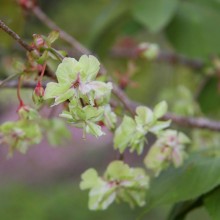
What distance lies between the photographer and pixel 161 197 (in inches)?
42.3

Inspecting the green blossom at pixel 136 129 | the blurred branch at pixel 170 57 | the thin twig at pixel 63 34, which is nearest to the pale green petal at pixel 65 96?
the green blossom at pixel 136 129

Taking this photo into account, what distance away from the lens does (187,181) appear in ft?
3.47

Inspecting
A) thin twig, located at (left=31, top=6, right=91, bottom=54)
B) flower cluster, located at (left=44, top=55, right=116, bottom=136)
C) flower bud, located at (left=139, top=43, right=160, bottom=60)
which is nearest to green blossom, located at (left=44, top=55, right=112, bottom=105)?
flower cluster, located at (left=44, top=55, right=116, bottom=136)

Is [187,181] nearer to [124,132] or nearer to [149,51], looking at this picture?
[124,132]

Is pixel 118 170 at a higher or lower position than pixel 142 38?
lower

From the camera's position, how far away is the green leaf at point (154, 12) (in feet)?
5.04

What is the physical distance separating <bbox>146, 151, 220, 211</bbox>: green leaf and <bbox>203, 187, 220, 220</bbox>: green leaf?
0.03 m

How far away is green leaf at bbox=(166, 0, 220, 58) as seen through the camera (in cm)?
164

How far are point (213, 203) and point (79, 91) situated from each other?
1.09ft

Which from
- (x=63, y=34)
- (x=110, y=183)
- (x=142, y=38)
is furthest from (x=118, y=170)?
(x=142, y=38)

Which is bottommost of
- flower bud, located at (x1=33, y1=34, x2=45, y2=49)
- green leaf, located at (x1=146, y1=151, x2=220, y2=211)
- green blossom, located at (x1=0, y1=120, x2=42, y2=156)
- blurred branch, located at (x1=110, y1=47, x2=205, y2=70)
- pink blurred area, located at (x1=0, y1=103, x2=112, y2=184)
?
green leaf, located at (x1=146, y1=151, x2=220, y2=211)

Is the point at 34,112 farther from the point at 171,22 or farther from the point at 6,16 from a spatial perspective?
the point at 171,22

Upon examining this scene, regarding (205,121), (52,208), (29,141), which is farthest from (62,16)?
(52,208)

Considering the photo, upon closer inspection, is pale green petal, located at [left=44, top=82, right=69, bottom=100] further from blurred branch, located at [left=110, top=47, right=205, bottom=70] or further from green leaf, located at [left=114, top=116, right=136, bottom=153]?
blurred branch, located at [left=110, top=47, right=205, bottom=70]
